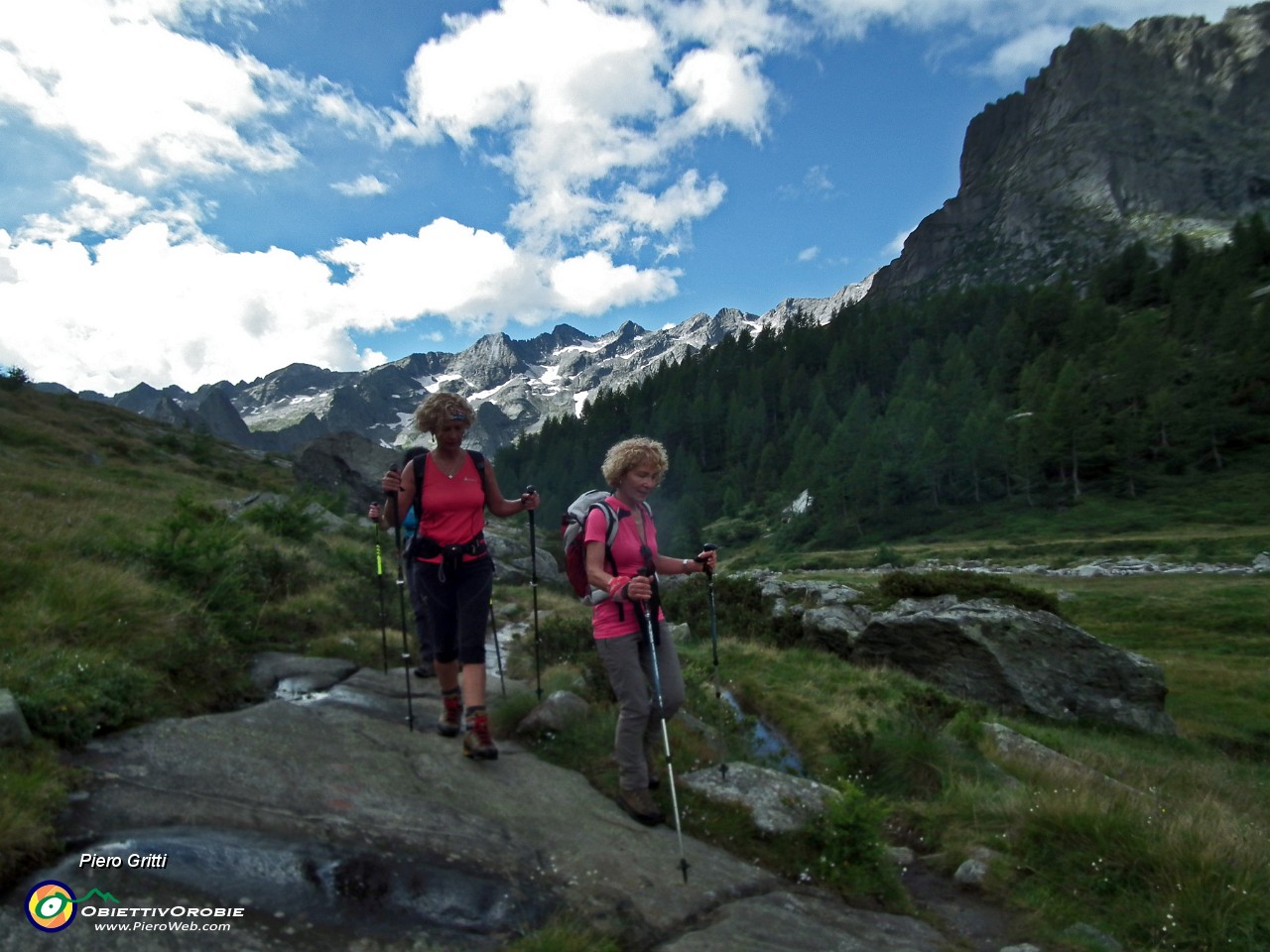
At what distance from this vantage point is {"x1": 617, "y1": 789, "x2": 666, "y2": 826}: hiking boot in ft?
17.8

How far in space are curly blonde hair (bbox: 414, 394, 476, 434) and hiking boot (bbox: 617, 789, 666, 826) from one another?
3.56 m

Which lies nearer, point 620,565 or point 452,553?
point 620,565

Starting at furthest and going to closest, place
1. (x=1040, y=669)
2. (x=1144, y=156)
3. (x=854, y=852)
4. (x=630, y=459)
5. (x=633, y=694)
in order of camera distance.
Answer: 1. (x=1144, y=156)
2. (x=1040, y=669)
3. (x=630, y=459)
4. (x=633, y=694)
5. (x=854, y=852)

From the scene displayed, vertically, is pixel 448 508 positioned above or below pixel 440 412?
below

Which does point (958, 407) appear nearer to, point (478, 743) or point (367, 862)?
point (478, 743)

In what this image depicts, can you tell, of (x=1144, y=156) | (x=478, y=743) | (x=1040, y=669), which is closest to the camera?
(x=478, y=743)

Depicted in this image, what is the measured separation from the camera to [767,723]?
11.4m

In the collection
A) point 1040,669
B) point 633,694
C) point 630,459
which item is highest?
point 630,459

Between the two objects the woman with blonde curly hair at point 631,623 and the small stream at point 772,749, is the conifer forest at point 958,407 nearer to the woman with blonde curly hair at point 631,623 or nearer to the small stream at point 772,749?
the small stream at point 772,749

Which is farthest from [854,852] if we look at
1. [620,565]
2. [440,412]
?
[440,412]

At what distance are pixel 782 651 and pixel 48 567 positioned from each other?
1463cm

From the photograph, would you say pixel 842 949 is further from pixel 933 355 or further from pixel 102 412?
pixel 933 355

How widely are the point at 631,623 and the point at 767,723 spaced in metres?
6.86

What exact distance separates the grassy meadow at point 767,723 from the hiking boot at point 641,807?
1.61 feet
